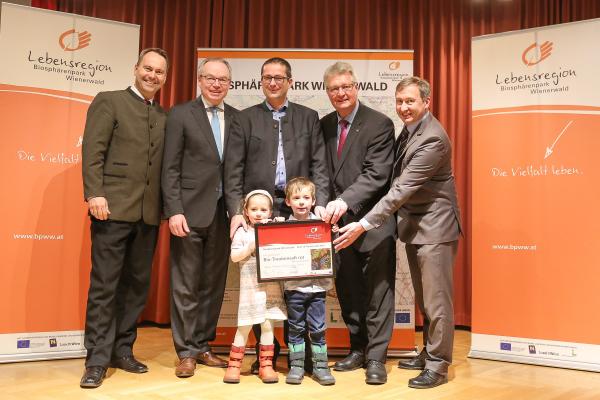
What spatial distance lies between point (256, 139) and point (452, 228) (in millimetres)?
1280

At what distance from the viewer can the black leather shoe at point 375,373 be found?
323 cm

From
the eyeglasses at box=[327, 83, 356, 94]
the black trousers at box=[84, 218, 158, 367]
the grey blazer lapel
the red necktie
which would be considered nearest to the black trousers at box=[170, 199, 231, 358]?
the black trousers at box=[84, 218, 158, 367]

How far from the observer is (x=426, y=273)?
3252 millimetres

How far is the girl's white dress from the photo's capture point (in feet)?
10.6

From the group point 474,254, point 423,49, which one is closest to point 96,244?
point 474,254

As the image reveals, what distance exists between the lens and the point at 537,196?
3855 mm

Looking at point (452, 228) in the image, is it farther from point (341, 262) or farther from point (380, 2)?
point (380, 2)

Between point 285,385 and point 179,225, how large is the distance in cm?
108

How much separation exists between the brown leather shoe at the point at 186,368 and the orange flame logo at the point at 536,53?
9.71 ft

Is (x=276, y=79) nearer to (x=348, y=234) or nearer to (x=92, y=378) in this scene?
(x=348, y=234)

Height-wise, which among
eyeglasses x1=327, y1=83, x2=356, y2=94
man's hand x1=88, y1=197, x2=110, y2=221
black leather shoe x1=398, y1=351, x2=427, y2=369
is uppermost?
eyeglasses x1=327, y1=83, x2=356, y2=94

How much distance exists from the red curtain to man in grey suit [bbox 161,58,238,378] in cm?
195

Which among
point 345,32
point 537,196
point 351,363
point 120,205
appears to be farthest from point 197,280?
point 345,32

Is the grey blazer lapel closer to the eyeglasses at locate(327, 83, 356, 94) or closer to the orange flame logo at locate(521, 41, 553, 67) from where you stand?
the eyeglasses at locate(327, 83, 356, 94)
